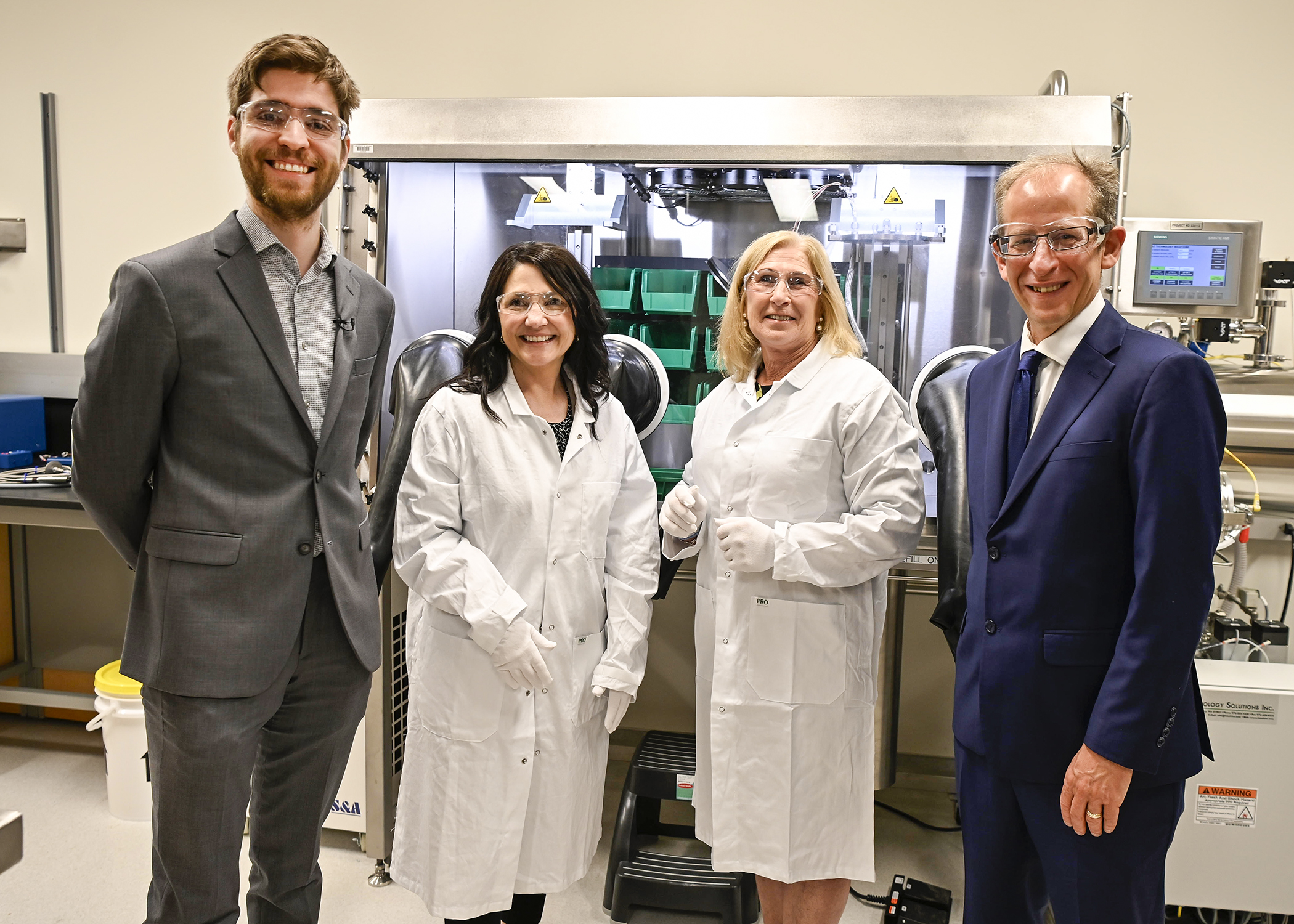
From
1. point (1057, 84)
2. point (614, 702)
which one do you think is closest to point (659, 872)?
point (614, 702)

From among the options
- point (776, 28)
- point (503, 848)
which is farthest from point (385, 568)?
point (776, 28)

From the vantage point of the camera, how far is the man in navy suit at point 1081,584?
112 centimetres

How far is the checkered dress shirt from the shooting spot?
4.32ft

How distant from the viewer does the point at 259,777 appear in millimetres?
1456

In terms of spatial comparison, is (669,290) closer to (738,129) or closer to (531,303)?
(738,129)

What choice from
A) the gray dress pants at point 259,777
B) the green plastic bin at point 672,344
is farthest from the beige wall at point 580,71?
the gray dress pants at point 259,777

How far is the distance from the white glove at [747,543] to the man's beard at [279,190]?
877 mm

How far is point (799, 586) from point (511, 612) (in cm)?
54

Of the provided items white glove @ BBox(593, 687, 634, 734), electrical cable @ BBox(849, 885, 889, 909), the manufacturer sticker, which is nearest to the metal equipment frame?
electrical cable @ BBox(849, 885, 889, 909)

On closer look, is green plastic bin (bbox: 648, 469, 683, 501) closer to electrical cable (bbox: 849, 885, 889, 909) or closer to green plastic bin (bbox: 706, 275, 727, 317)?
green plastic bin (bbox: 706, 275, 727, 317)

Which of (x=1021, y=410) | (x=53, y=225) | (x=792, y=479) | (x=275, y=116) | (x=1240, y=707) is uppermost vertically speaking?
(x=53, y=225)

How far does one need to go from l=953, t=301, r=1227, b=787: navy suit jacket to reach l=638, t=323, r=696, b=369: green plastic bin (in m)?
1.14

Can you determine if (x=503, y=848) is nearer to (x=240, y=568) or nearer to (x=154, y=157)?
(x=240, y=568)

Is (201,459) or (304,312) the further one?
(304,312)
